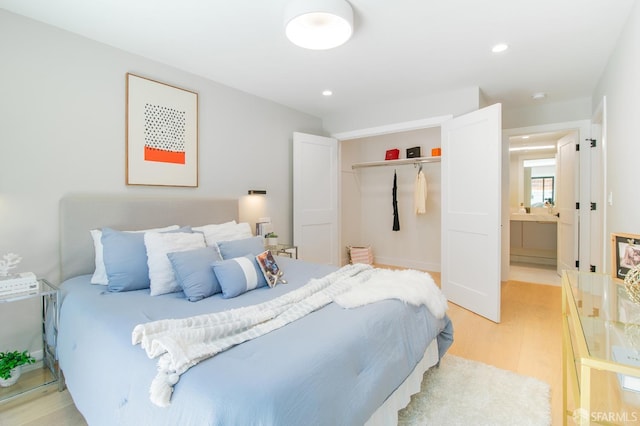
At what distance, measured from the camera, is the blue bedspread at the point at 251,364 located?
38.2 inches

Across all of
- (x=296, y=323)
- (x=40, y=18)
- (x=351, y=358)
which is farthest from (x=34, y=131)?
(x=351, y=358)

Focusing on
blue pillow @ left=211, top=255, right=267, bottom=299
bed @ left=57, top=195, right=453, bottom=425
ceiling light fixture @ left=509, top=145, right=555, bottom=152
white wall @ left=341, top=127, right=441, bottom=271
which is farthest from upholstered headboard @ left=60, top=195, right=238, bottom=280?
ceiling light fixture @ left=509, top=145, right=555, bottom=152

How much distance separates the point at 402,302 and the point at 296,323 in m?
0.69

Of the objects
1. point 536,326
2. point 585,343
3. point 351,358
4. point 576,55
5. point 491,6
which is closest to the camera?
point 585,343

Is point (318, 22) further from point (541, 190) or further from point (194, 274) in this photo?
point (541, 190)

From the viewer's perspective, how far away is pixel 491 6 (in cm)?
205

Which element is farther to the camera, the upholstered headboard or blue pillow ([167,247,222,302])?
the upholstered headboard

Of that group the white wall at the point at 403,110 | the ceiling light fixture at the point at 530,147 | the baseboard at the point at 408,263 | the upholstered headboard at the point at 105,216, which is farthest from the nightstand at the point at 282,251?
the ceiling light fixture at the point at 530,147

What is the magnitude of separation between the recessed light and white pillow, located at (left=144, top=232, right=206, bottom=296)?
2982 millimetres

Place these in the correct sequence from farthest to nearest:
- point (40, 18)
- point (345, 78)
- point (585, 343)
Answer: point (345, 78)
point (40, 18)
point (585, 343)

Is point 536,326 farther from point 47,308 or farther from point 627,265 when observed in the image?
point 47,308

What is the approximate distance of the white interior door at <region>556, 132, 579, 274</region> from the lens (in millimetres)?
4195

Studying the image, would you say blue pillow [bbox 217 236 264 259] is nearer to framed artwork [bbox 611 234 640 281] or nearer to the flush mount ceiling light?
the flush mount ceiling light

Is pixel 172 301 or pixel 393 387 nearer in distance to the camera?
pixel 393 387
